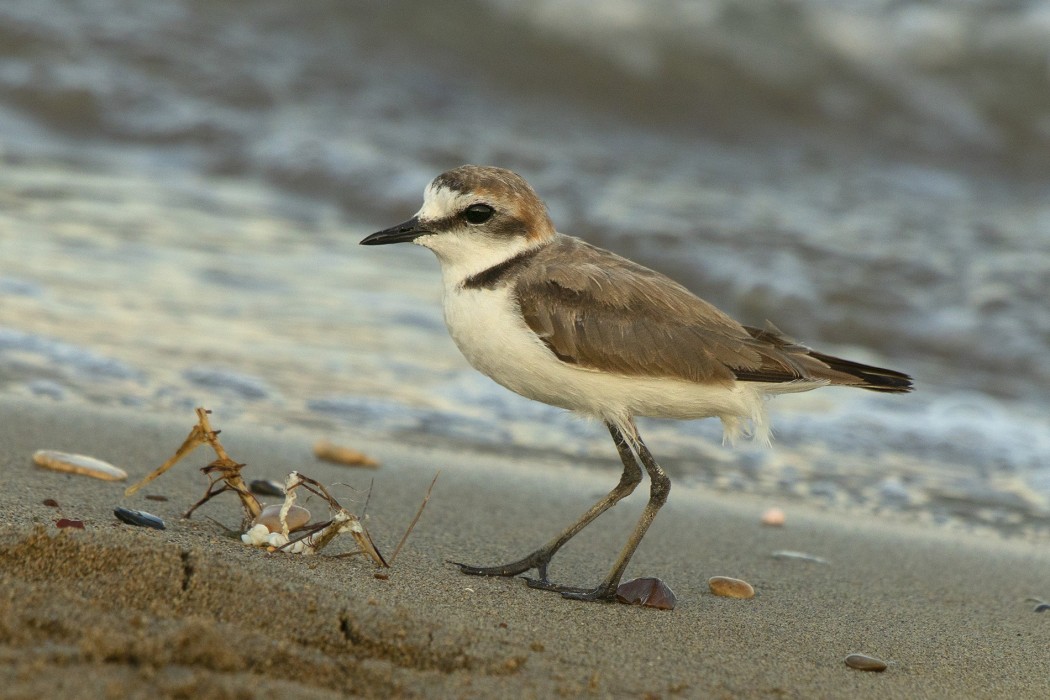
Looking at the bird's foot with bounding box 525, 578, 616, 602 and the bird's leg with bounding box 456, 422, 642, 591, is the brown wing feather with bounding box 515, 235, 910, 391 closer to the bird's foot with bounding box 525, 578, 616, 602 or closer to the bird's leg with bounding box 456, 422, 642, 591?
the bird's leg with bounding box 456, 422, 642, 591

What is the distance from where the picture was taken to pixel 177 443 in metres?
4.70

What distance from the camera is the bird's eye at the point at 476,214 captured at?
3754 millimetres

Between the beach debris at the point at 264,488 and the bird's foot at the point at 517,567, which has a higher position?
the beach debris at the point at 264,488

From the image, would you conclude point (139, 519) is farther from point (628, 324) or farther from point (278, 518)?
point (628, 324)

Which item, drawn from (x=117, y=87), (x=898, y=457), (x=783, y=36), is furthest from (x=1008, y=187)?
(x=117, y=87)

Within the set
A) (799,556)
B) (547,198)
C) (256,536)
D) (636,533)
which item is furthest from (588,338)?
(547,198)

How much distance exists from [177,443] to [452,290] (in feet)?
5.21

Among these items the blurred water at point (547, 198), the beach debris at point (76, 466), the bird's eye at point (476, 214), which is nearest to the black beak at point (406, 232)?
the bird's eye at point (476, 214)

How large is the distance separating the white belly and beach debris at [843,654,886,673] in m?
0.88

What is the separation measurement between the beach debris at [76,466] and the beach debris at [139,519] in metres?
0.59

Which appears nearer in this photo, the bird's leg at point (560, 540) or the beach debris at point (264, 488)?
the bird's leg at point (560, 540)

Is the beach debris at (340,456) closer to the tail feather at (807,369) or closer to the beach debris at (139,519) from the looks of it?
the beach debris at (139,519)

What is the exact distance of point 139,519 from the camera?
11.0 ft

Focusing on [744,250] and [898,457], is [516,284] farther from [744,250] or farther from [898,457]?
[744,250]
